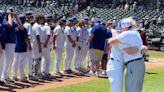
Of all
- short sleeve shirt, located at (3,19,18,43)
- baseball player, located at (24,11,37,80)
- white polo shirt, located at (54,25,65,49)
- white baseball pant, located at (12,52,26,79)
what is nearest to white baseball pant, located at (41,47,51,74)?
baseball player, located at (24,11,37,80)

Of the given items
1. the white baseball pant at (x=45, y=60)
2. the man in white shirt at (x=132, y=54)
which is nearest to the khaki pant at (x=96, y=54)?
the white baseball pant at (x=45, y=60)

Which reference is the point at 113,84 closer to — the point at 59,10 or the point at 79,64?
the point at 79,64

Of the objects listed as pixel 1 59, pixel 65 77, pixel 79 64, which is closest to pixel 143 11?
pixel 79 64

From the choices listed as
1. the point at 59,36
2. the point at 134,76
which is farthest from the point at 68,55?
the point at 134,76

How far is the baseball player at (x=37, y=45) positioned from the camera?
42.8 ft

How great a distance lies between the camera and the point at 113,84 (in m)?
8.13

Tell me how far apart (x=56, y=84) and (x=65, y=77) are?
1.61 meters

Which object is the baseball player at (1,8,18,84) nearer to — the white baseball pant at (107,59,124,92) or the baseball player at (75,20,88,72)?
the baseball player at (75,20,88,72)

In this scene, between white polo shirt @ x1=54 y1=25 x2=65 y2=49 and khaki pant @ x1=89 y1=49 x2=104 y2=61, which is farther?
khaki pant @ x1=89 y1=49 x2=104 y2=61

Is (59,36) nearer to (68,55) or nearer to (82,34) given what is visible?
(68,55)

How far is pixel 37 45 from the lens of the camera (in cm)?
1327

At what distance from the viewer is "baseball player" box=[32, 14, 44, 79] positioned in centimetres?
1303

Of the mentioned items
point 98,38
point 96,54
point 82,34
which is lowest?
point 96,54

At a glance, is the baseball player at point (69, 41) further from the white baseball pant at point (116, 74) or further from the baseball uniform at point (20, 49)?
the white baseball pant at point (116, 74)
